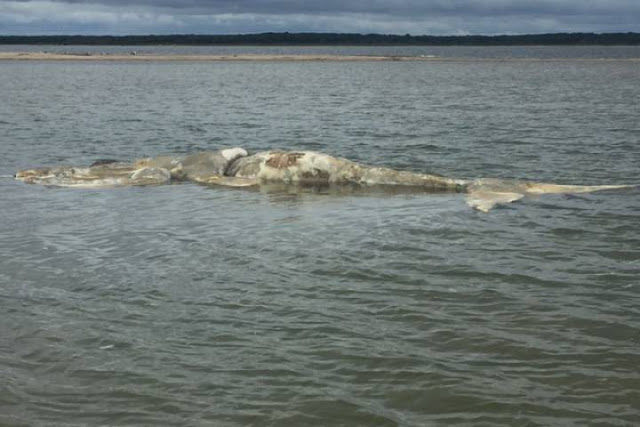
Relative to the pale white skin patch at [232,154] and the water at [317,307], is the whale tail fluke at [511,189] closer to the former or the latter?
the water at [317,307]

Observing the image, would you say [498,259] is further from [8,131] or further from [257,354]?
[8,131]

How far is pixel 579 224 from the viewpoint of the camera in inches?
495

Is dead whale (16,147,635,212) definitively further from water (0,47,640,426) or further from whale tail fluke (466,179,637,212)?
water (0,47,640,426)

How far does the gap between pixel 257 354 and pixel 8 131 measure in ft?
82.1

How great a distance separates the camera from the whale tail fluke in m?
14.6

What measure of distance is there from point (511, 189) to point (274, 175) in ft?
16.3

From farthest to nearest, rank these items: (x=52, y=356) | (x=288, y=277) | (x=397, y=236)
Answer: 1. (x=397, y=236)
2. (x=288, y=277)
3. (x=52, y=356)

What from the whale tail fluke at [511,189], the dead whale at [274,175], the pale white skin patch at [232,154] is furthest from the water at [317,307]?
the pale white skin patch at [232,154]

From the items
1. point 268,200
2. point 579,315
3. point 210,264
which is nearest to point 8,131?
point 268,200

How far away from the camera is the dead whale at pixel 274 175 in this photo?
51.7 ft

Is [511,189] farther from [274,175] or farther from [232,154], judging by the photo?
[232,154]

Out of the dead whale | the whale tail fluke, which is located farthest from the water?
the dead whale

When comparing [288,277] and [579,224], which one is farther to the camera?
A: [579,224]

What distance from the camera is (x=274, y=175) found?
17.1 m
